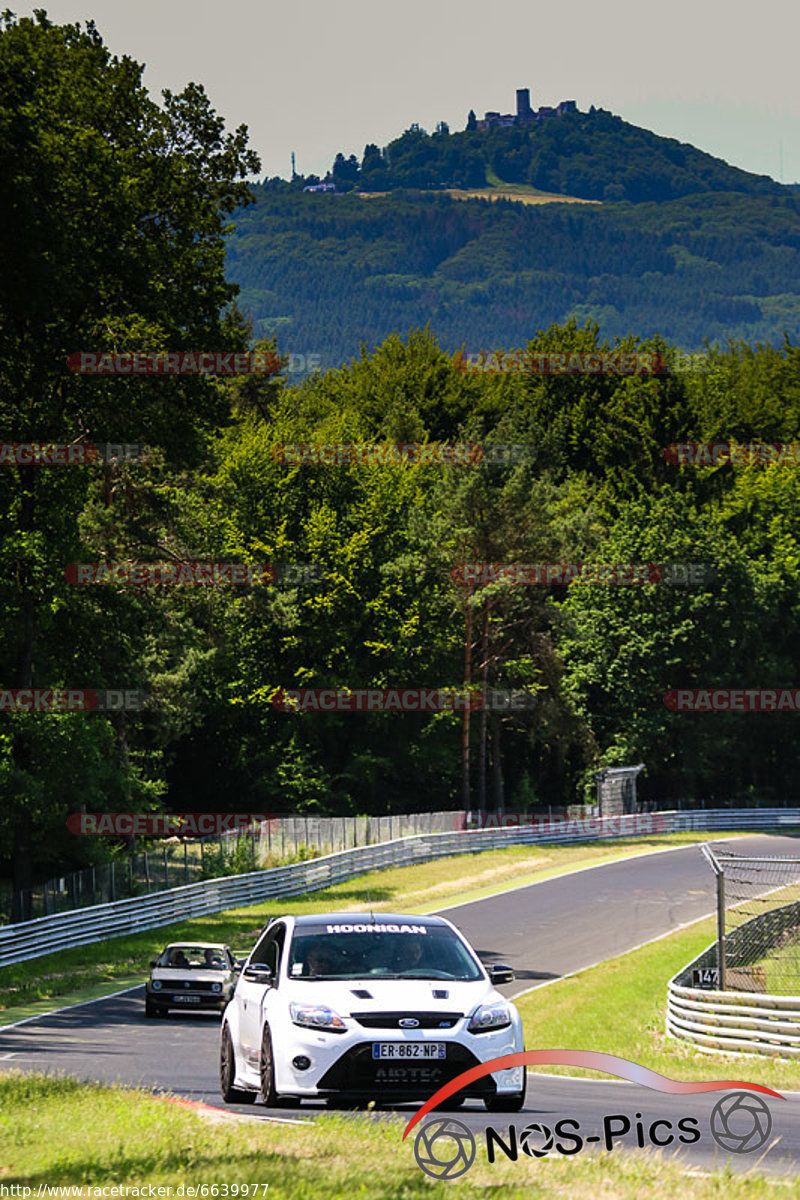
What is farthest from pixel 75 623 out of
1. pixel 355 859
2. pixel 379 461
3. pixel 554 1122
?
pixel 379 461

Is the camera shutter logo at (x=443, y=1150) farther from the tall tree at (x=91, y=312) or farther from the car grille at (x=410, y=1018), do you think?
the tall tree at (x=91, y=312)

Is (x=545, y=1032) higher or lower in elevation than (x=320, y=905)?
higher

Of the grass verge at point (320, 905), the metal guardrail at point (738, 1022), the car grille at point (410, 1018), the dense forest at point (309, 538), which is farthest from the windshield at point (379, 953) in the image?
the dense forest at point (309, 538)

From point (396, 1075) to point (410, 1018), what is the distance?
389mm

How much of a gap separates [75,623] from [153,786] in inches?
438

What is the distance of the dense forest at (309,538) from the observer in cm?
3753


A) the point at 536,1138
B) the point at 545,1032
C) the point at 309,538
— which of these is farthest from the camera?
the point at 309,538

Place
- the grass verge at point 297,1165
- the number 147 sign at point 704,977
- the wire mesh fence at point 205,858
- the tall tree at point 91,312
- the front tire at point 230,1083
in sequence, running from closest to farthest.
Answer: the grass verge at point 297,1165 → the front tire at point 230,1083 → the number 147 sign at point 704,977 → the tall tree at point 91,312 → the wire mesh fence at point 205,858

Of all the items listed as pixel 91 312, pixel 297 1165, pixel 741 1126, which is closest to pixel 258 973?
pixel 297 1165

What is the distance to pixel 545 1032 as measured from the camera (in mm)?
27016

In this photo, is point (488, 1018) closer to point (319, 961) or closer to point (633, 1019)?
point (319, 961)

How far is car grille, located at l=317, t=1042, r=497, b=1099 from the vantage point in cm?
1082

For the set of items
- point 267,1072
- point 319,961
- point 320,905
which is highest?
point 319,961

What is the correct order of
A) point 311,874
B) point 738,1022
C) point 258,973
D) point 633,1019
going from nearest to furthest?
point 258,973 < point 738,1022 < point 633,1019 < point 311,874
